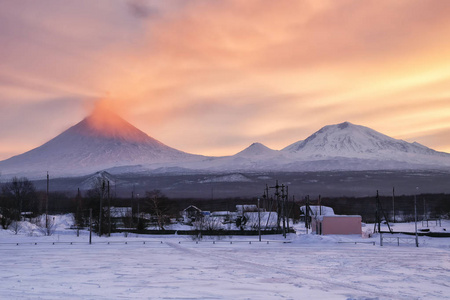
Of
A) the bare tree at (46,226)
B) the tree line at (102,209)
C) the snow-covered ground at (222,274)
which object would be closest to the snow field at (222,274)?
the snow-covered ground at (222,274)

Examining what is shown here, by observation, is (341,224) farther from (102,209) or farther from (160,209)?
(102,209)

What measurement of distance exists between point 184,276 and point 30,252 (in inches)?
796

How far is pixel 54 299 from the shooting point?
20.1 meters

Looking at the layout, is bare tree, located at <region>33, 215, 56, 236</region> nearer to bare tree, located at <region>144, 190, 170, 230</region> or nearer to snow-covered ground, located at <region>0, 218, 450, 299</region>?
bare tree, located at <region>144, 190, 170, 230</region>

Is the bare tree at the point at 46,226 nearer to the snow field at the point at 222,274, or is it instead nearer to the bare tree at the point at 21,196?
the bare tree at the point at 21,196

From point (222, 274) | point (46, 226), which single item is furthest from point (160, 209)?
point (222, 274)

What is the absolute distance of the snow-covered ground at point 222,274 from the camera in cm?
2192

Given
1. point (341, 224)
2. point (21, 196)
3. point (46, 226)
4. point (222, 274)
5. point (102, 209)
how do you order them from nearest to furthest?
point (222, 274) → point (46, 226) → point (341, 224) → point (102, 209) → point (21, 196)

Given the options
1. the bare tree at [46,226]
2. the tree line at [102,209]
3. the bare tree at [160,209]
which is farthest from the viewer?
the bare tree at [160,209]

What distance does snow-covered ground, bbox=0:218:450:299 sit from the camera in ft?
71.9

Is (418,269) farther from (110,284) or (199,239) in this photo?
(199,239)

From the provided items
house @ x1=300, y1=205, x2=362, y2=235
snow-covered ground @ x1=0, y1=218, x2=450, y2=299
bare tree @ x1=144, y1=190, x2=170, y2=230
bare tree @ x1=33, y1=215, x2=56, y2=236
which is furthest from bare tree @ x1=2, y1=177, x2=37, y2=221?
snow-covered ground @ x1=0, y1=218, x2=450, y2=299

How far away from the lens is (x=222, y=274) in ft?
91.5

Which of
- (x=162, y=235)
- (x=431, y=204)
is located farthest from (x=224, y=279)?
(x=431, y=204)
